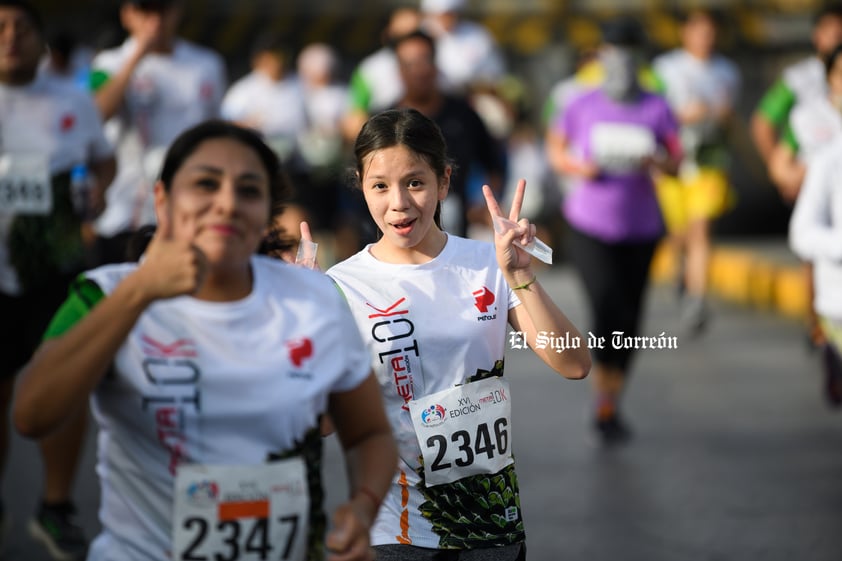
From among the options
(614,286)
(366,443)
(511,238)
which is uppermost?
(614,286)

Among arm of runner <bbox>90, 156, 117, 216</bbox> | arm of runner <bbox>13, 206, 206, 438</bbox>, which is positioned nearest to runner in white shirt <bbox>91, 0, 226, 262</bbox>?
arm of runner <bbox>90, 156, 117, 216</bbox>

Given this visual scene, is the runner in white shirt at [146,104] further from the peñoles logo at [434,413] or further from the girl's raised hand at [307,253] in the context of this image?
the peñoles logo at [434,413]

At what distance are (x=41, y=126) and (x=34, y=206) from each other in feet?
1.07

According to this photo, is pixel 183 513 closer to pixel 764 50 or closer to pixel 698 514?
pixel 698 514

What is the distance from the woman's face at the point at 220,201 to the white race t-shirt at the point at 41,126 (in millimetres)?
3489

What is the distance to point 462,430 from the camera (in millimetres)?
4133

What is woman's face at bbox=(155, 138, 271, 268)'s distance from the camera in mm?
3045

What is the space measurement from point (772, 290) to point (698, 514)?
7963 mm

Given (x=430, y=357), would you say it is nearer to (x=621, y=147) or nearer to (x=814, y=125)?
(x=621, y=147)

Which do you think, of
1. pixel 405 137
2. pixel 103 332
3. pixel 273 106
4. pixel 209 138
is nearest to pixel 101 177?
pixel 405 137

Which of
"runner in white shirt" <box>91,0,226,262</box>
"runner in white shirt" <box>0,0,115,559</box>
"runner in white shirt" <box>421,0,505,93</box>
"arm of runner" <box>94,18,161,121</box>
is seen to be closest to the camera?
"runner in white shirt" <box>0,0,115,559</box>

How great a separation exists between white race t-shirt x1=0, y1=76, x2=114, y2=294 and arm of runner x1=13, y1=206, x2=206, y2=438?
3.62 metres

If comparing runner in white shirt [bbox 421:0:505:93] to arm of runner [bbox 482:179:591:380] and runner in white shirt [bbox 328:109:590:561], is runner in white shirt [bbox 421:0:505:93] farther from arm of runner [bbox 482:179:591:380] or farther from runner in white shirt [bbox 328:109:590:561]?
arm of runner [bbox 482:179:591:380]

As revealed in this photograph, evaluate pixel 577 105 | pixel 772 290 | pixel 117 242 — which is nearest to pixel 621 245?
pixel 577 105
